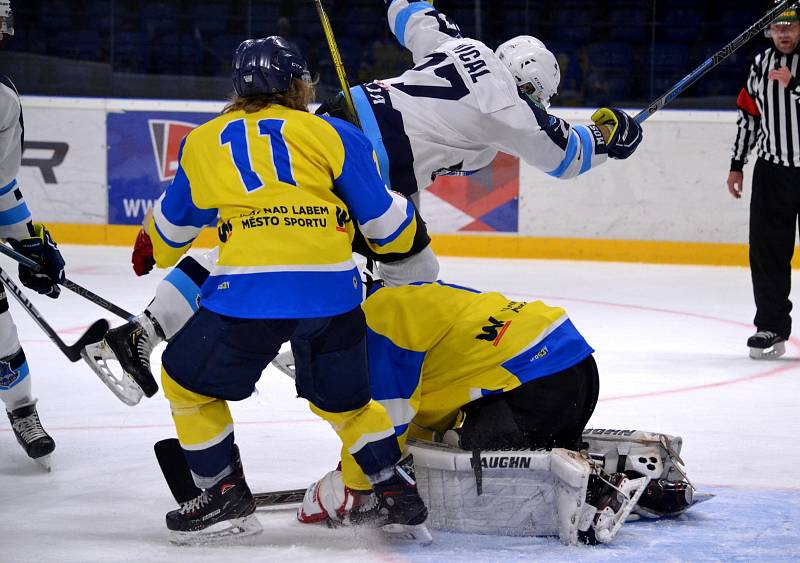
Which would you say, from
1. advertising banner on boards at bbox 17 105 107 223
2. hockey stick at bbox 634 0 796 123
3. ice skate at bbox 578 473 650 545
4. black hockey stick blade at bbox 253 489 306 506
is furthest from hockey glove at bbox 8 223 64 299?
advertising banner on boards at bbox 17 105 107 223

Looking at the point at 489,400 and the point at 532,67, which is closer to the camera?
the point at 489,400

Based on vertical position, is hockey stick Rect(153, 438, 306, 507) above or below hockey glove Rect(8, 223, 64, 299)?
below

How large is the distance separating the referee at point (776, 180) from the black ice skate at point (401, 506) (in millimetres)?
2653

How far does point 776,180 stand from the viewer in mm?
4980

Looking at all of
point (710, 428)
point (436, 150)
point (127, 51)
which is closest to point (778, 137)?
point (710, 428)

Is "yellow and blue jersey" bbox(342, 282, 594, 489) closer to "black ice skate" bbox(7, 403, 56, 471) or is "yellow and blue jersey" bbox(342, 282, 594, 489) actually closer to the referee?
"black ice skate" bbox(7, 403, 56, 471)

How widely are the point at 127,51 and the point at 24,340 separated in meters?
3.57

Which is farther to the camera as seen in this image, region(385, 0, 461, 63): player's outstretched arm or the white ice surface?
region(385, 0, 461, 63): player's outstretched arm

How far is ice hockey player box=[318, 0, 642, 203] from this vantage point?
3.17 m

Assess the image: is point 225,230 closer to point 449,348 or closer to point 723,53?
point 449,348

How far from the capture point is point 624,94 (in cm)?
784

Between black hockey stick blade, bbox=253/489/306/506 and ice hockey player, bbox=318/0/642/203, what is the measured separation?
85 centimetres

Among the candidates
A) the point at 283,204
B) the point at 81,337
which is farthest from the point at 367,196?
the point at 81,337

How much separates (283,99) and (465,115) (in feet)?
2.63
